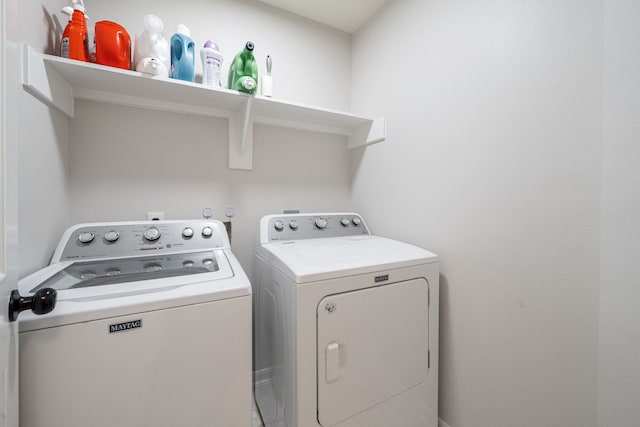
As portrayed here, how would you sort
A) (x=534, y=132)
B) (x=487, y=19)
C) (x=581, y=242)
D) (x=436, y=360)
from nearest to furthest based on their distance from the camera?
(x=581, y=242) < (x=534, y=132) < (x=487, y=19) < (x=436, y=360)

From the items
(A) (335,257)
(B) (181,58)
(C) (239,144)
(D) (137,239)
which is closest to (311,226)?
(A) (335,257)

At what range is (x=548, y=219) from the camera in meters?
0.99

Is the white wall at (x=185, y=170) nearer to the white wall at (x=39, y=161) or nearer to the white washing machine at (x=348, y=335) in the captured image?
the white wall at (x=39, y=161)

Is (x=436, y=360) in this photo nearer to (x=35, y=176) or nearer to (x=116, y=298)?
(x=116, y=298)

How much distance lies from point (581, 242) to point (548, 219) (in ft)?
0.41

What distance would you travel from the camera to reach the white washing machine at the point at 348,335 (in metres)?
1.00

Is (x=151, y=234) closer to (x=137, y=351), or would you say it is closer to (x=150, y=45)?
(x=137, y=351)

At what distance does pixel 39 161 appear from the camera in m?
1.05

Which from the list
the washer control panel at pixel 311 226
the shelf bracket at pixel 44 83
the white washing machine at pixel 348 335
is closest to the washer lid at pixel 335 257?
the white washing machine at pixel 348 335

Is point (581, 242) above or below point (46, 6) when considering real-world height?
below

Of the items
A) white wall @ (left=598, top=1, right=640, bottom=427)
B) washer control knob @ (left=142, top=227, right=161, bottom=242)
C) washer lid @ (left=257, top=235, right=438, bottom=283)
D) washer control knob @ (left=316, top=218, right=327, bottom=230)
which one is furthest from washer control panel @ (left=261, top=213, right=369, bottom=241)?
white wall @ (left=598, top=1, right=640, bottom=427)

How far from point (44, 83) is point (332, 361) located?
167 centimetres

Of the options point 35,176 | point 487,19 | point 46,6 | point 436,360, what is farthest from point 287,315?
point 46,6

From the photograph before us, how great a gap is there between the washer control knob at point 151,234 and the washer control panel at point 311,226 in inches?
21.6
